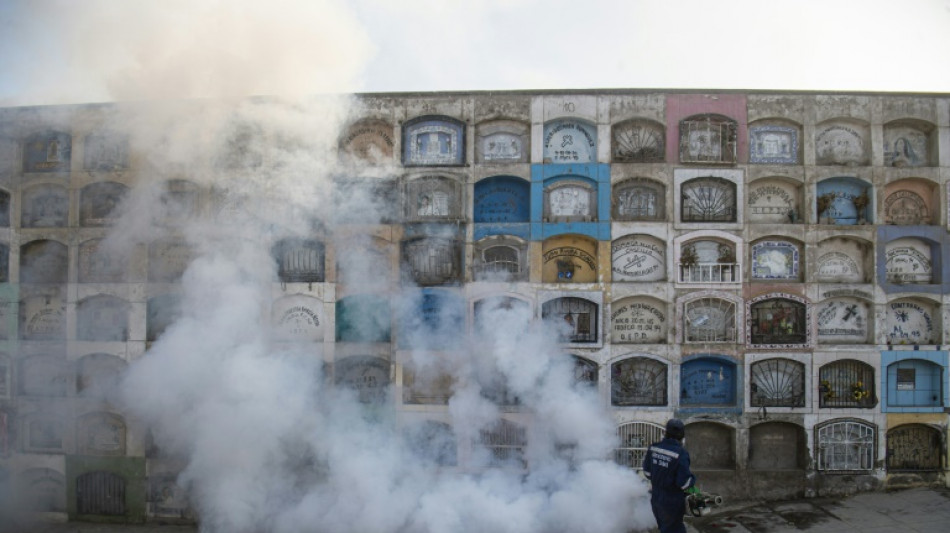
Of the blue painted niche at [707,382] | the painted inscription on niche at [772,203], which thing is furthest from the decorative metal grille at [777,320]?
the painted inscription on niche at [772,203]

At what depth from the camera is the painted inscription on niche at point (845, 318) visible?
13312 millimetres

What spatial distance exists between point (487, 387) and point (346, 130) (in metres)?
7.03

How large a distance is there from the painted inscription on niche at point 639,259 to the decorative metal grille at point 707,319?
1.09 metres

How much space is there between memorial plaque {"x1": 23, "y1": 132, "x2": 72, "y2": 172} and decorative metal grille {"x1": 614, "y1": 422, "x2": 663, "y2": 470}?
15.0 metres

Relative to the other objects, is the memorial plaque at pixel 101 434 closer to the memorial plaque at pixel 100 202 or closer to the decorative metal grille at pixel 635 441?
the memorial plaque at pixel 100 202

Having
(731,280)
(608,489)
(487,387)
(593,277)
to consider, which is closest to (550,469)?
(608,489)

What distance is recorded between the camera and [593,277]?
524 inches

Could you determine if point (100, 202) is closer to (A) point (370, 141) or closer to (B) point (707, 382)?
(A) point (370, 141)

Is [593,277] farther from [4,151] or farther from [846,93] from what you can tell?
[4,151]

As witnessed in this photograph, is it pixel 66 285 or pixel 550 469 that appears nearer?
pixel 550 469

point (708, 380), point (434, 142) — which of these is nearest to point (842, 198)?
point (708, 380)

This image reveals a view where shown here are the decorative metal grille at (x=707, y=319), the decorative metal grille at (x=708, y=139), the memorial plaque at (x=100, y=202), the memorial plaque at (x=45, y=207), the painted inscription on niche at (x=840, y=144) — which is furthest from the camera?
the memorial plaque at (x=45, y=207)

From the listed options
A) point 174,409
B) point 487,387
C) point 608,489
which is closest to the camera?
point 608,489

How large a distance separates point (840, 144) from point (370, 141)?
11.5m
